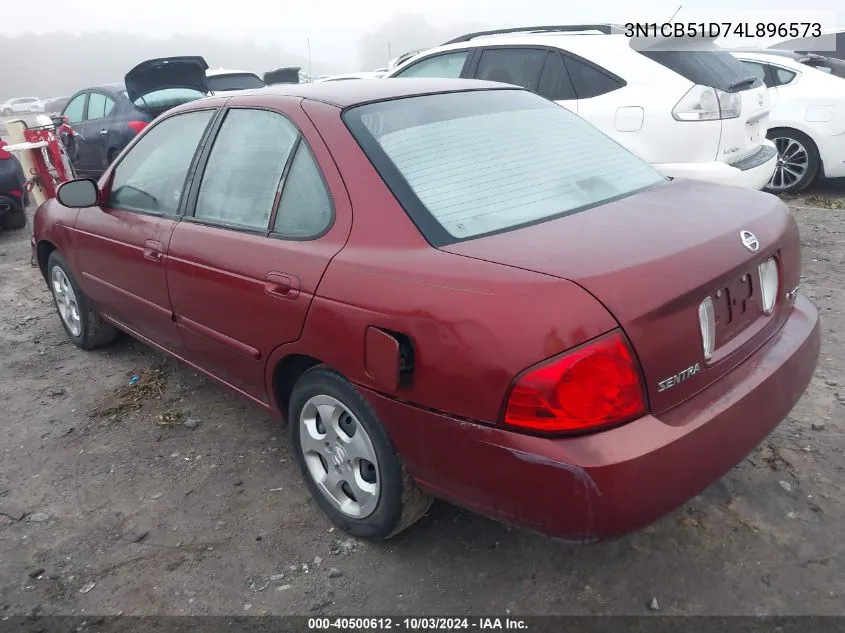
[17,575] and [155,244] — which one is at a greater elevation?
[155,244]

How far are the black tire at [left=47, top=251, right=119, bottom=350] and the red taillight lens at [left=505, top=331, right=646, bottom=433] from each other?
325 centimetres

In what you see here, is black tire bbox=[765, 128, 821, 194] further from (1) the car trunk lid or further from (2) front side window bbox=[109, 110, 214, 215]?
(2) front side window bbox=[109, 110, 214, 215]

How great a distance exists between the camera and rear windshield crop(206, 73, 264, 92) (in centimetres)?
973

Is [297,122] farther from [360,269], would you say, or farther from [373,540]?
[373,540]

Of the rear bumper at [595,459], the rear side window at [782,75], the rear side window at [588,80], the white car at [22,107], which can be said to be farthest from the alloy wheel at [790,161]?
the white car at [22,107]

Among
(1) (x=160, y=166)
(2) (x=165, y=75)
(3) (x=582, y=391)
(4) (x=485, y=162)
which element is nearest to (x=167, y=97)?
(2) (x=165, y=75)

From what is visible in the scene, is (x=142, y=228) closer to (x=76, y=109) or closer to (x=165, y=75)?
(x=165, y=75)

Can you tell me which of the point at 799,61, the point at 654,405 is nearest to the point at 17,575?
the point at 654,405

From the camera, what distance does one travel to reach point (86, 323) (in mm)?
4234

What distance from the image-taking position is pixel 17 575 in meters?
2.48

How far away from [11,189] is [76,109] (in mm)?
2151

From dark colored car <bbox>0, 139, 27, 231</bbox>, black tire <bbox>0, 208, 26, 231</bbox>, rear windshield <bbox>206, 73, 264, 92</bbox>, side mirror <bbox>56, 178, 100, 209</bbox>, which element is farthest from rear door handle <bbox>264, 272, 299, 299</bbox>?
rear windshield <bbox>206, 73, 264, 92</bbox>

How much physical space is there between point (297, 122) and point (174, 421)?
5.76 ft

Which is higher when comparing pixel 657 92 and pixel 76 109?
pixel 76 109
